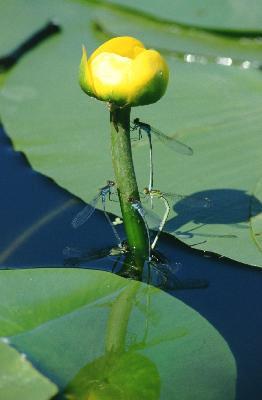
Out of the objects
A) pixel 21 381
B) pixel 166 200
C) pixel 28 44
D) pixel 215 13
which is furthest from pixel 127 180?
pixel 28 44

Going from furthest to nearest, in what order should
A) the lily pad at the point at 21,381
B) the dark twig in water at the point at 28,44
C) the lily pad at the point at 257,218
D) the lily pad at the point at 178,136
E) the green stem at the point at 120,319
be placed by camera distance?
1. the dark twig in water at the point at 28,44
2. the lily pad at the point at 178,136
3. the lily pad at the point at 257,218
4. the green stem at the point at 120,319
5. the lily pad at the point at 21,381

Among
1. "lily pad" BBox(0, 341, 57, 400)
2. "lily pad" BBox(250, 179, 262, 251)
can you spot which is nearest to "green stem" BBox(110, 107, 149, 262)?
"lily pad" BBox(250, 179, 262, 251)

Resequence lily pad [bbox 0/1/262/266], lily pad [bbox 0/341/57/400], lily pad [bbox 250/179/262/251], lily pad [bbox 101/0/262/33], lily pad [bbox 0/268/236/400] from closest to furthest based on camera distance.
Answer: lily pad [bbox 0/341/57/400], lily pad [bbox 0/268/236/400], lily pad [bbox 250/179/262/251], lily pad [bbox 0/1/262/266], lily pad [bbox 101/0/262/33]

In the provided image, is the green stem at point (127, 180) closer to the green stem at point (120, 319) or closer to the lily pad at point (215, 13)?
the green stem at point (120, 319)

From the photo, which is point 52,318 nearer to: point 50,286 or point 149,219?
point 50,286

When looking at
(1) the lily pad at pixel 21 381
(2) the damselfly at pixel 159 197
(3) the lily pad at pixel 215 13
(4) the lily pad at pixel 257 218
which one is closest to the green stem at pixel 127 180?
(2) the damselfly at pixel 159 197

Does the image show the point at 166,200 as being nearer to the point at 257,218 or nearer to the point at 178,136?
the point at 257,218

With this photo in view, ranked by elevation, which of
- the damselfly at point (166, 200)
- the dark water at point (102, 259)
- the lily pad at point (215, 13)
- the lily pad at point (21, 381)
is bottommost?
the dark water at point (102, 259)

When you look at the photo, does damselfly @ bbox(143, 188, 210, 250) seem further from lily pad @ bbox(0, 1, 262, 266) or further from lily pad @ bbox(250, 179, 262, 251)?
lily pad @ bbox(250, 179, 262, 251)
